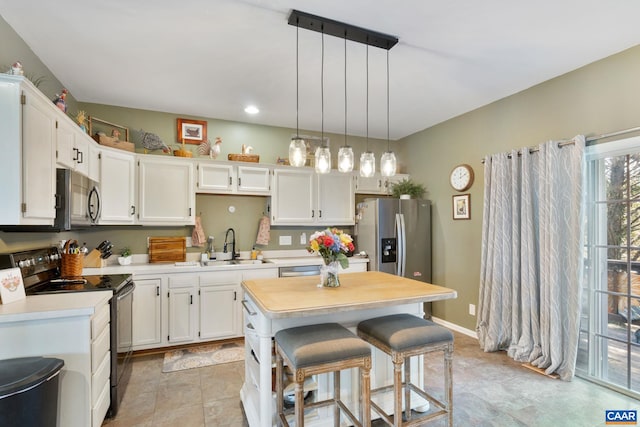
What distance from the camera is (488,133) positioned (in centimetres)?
365

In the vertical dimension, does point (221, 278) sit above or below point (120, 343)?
above

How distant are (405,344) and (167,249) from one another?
3.03m

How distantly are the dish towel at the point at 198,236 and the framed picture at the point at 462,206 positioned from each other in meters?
3.24

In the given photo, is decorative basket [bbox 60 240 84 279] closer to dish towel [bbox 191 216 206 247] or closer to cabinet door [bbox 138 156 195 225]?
cabinet door [bbox 138 156 195 225]

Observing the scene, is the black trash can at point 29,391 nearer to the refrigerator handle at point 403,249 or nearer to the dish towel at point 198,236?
the dish towel at point 198,236

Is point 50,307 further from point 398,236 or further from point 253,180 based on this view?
point 398,236

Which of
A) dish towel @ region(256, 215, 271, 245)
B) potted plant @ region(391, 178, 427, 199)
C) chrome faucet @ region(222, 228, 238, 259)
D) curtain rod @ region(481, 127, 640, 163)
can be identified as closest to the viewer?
curtain rod @ region(481, 127, 640, 163)

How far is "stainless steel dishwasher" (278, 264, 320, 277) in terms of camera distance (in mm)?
3844

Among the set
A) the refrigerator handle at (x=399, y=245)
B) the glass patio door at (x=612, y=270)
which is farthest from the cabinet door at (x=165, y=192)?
the glass patio door at (x=612, y=270)

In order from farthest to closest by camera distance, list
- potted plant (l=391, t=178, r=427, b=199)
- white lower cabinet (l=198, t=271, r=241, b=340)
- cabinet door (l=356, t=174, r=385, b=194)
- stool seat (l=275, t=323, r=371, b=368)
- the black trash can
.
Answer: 1. cabinet door (l=356, t=174, r=385, b=194)
2. potted plant (l=391, t=178, r=427, b=199)
3. white lower cabinet (l=198, t=271, r=241, b=340)
4. stool seat (l=275, t=323, r=371, b=368)
5. the black trash can

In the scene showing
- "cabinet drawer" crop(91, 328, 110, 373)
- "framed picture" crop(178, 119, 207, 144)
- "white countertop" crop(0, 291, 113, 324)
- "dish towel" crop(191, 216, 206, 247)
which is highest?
"framed picture" crop(178, 119, 207, 144)

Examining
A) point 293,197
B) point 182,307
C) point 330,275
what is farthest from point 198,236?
point 330,275

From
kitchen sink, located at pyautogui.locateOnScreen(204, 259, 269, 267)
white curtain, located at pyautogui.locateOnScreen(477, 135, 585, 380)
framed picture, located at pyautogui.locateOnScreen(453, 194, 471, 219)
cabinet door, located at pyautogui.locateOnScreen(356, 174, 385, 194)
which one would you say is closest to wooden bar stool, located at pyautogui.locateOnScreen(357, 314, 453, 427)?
white curtain, located at pyautogui.locateOnScreen(477, 135, 585, 380)

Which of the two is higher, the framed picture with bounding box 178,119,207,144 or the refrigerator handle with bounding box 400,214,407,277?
the framed picture with bounding box 178,119,207,144
